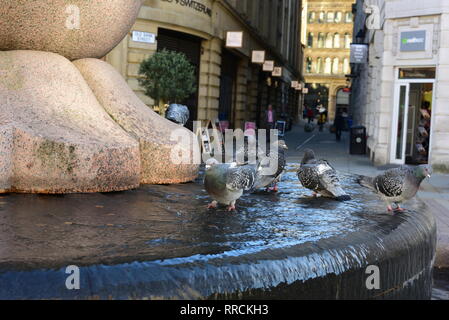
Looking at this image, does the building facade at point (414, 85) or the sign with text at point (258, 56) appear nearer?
the building facade at point (414, 85)

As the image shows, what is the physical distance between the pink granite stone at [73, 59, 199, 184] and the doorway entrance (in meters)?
11.7

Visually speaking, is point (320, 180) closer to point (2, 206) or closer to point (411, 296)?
point (411, 296)

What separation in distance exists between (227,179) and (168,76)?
10.3 meters

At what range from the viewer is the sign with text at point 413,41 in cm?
1627

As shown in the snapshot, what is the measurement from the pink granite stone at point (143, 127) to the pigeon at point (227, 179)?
4.66 ft

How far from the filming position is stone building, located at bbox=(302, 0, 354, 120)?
84438 mm

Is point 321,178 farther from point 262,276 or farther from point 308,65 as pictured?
point 308,65

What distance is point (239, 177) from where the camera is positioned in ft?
14.7

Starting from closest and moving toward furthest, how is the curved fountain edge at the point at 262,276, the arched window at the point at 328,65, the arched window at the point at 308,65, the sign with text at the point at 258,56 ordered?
1. the curved fountain edge at the point at 262,276
2. the sign with text at the point at 258,56
3. the arched window at the point at 328,65
4. the arched window at the point at 308,65

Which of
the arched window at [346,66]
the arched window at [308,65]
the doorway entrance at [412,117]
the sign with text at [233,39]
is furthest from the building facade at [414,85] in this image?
the arched window at [308,65]

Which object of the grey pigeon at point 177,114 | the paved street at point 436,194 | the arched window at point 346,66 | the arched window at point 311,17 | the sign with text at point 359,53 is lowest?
the paved street at point 436,194

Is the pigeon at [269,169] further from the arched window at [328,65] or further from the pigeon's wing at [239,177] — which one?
the arched window at [328,65]

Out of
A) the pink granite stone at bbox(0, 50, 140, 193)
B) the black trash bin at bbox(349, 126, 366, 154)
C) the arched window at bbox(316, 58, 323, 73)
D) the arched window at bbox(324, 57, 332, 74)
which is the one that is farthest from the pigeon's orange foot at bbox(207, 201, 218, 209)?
the arched window at bbox(316, 58, 323, 73)

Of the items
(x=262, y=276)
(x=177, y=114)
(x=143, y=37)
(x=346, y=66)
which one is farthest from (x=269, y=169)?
(x=346, y=66)
